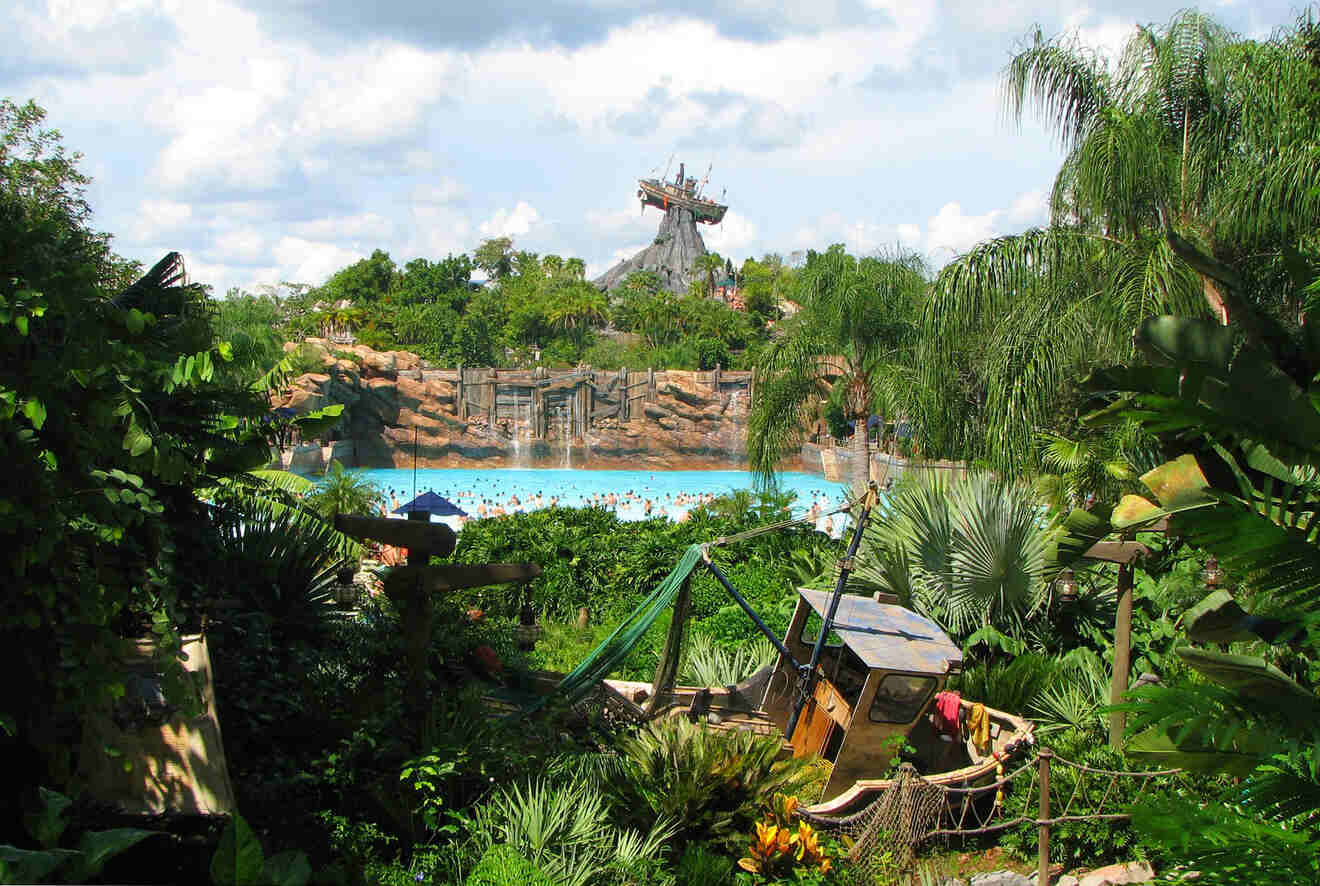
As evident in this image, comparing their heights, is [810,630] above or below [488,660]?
above

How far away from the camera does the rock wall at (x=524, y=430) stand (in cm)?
4716

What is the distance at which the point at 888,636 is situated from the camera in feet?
25.4

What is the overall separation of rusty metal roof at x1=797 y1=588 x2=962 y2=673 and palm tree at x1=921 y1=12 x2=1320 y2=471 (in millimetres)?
2918

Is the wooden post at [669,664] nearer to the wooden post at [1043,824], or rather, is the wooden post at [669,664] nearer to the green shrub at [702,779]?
the green shrub at [702,779]

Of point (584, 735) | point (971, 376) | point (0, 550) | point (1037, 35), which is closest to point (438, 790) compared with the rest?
point (584, 735)

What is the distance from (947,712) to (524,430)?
4360 centimetres

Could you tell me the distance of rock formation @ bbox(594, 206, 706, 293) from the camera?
98.9 metres

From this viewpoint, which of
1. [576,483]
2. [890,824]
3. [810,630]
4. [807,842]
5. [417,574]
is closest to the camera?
[417,574]

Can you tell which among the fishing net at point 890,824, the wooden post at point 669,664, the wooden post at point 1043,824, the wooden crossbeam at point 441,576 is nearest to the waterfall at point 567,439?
the wooden post at point 669,664

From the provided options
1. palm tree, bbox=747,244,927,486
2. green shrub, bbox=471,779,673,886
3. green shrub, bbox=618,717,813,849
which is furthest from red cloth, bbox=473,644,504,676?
palm tree, bbox=747,244,927,486

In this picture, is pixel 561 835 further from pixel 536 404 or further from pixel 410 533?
pixel 536 404

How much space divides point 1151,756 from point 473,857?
11.6 ft

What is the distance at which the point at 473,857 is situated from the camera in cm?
528

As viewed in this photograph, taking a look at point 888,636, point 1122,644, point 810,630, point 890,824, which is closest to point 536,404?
point 810,630
